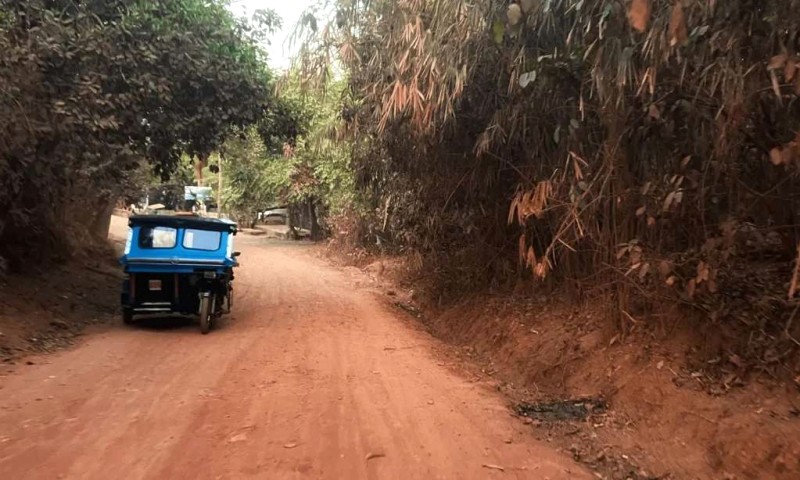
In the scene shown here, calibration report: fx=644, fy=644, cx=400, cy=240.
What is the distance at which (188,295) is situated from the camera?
10.0 m

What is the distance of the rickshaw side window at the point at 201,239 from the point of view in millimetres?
10297

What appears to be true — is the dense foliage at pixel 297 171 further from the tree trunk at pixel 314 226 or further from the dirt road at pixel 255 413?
the dirt road at pixel 255 413

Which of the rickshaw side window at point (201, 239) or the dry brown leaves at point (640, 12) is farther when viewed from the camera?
the rickshaw side window at point (201, 239)

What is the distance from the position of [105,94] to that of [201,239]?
2613 mm

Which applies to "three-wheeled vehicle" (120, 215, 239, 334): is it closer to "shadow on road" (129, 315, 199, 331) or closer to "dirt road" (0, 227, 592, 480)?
"shadow on road" (129, 315, 199, 331)

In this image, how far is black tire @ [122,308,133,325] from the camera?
10.0m

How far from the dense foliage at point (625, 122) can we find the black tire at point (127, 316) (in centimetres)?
477

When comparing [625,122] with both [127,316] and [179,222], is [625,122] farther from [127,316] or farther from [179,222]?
[127,316]

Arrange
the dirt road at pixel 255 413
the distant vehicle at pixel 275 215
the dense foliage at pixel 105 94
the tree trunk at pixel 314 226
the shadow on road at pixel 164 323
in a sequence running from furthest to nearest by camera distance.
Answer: the distant vehicle at pixel 275 215, the tree trunk at pixel 314 226, the shadow on road at pixel 164 323, the dense foliage at pixel 105 94, the dirt road at pixel 255 413

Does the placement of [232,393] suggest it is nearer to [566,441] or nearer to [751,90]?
[566,441]

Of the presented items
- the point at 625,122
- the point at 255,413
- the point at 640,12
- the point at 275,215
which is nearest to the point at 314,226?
the point at 275,215

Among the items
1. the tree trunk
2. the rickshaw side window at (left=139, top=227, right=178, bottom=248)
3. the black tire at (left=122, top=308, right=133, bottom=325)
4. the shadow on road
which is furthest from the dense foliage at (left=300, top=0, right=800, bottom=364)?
the tree trunk

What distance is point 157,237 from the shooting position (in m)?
10.2

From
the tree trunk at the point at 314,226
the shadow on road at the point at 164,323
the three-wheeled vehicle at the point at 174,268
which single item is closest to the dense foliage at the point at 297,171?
the tree trunk at the point at 314,226
